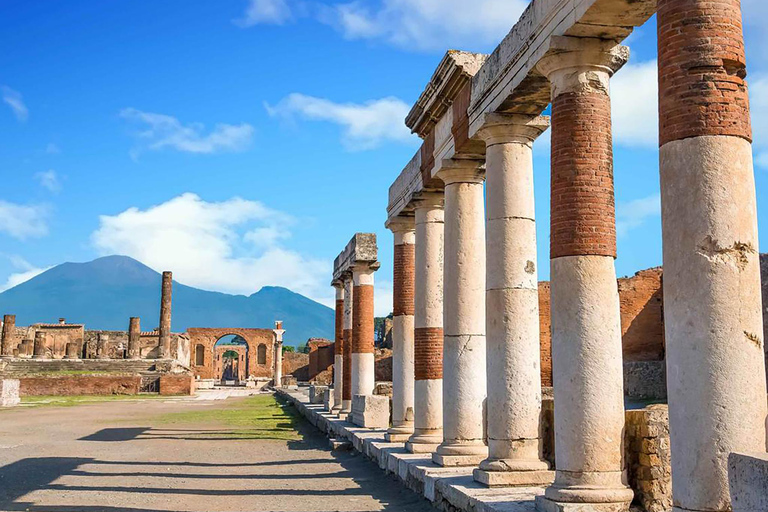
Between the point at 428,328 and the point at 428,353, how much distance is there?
1.36 ft

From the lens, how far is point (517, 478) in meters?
8.27

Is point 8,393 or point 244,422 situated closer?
point 244,422

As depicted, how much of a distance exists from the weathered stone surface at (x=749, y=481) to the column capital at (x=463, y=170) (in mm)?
7160

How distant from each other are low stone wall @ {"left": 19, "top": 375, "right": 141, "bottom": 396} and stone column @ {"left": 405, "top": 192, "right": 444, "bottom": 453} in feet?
95.5

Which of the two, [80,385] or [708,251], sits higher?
[708,251]

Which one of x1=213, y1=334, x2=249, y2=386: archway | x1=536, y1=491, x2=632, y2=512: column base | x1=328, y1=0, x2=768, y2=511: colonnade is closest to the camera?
x1=328, y1=0, x2=768, y2=511: colonnade

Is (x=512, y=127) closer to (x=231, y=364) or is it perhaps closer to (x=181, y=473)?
(x=181, y=473)

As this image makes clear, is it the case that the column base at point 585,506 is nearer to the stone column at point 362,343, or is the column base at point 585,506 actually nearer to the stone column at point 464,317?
the stone column at point 464,317

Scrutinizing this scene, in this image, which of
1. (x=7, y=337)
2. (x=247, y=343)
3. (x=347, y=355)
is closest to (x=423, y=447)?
(x=347, y=355)

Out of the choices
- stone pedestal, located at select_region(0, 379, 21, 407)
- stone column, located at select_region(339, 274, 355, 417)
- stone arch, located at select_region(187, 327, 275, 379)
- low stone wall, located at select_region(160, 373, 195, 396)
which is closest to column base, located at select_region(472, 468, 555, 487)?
stone column, located at select_region(339, 274, 355, 417)

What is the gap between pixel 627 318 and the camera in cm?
2794

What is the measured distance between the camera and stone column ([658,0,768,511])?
501 cm

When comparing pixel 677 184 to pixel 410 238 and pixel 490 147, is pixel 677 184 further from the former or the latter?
pixel 410 238

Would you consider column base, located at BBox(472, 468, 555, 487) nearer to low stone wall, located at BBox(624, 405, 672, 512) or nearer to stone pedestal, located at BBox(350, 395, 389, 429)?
low stone wall, located at BBox(624, 405, 672, 512)
